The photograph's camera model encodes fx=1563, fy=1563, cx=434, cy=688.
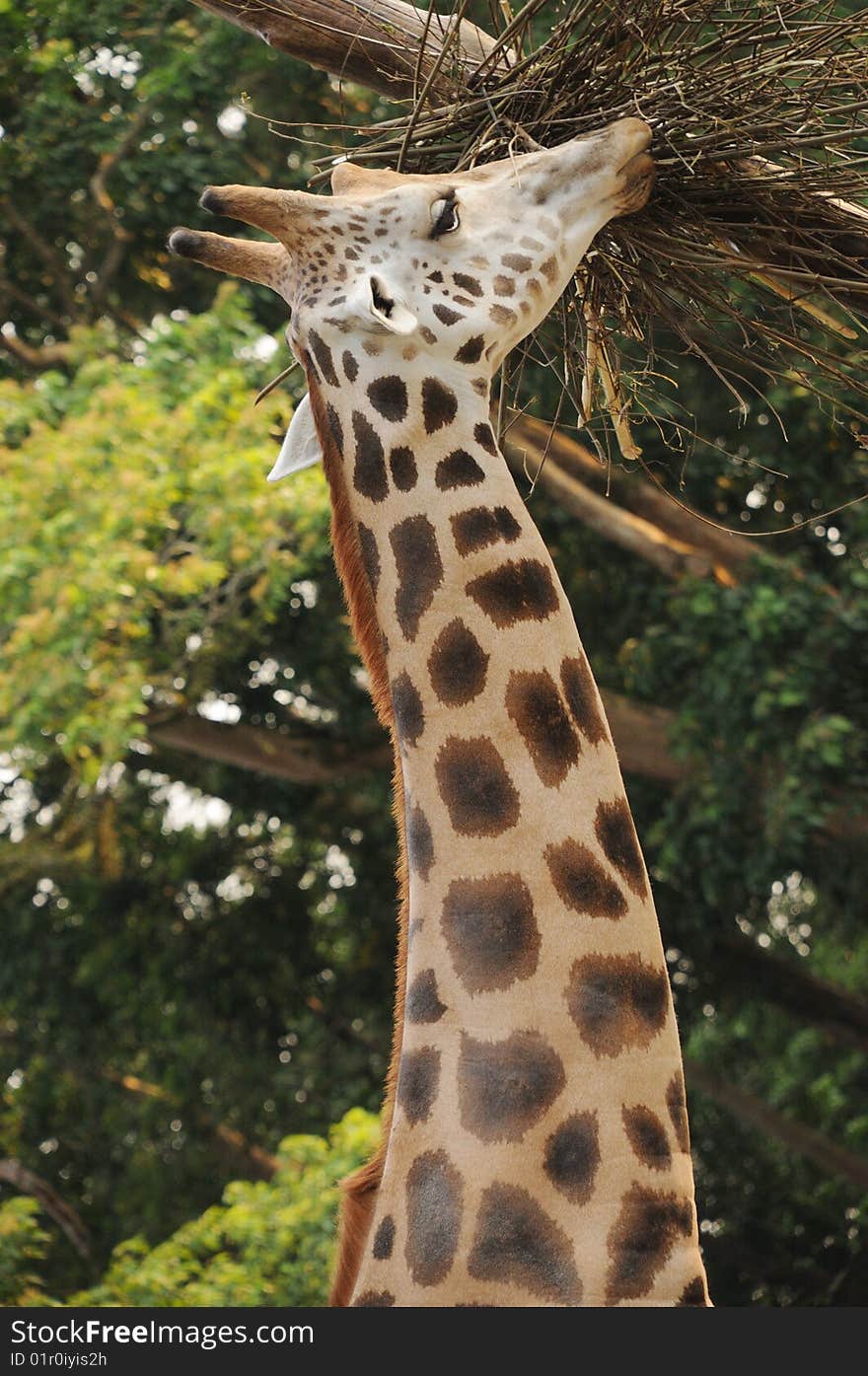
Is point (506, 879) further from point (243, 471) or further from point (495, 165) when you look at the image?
point (243, 471)

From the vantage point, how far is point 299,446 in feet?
6.50

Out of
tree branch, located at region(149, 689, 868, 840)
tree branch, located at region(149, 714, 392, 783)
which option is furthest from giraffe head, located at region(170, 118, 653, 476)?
tree branch, located at region(149, 714, 392, 783)

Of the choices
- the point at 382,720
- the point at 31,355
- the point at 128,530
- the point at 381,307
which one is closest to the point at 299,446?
the point at 381,307

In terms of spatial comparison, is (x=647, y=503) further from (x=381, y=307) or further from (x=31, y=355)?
(x=381, y=307)

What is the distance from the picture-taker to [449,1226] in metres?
1.59

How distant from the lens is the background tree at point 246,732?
5.81 m

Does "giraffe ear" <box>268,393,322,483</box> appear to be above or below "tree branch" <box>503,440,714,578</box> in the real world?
above

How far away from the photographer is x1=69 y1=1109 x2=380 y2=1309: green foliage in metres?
5.50

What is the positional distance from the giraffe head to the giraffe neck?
0.17 ft

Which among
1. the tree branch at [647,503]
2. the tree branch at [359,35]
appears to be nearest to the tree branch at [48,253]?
the tree branch at [647,503]

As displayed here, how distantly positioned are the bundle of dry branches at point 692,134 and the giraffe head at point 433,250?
92mm

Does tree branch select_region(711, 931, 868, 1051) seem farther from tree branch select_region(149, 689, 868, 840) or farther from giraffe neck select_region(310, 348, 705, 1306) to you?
giraffe neck select_region(310, 348, 705, 1306)

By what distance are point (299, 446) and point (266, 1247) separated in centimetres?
441

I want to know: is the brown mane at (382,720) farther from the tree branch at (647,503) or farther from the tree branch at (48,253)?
the tree branch at (48,253)
